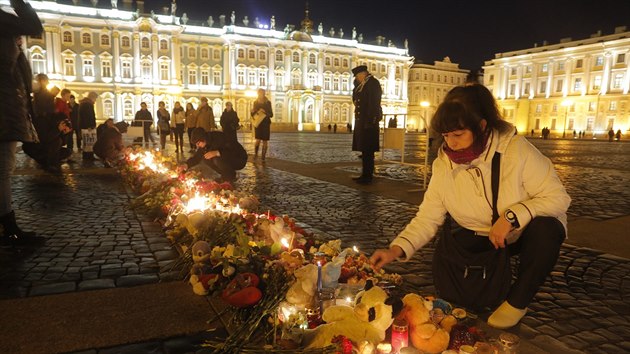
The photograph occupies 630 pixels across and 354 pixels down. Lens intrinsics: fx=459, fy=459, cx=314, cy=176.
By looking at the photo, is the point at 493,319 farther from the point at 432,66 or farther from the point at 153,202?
the point at 432,66

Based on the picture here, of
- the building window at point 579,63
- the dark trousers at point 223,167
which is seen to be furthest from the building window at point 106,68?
the building window at point 579,63

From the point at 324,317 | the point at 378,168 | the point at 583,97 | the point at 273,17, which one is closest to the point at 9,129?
the point at 324,317

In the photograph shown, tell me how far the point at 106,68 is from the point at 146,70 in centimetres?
480

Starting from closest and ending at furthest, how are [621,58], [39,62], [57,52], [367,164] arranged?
[367,164]
[39,62]
[57,52]
[621,58]

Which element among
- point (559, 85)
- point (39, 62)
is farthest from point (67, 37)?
point (559, 85)

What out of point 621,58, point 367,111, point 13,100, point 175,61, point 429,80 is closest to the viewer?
point 13,100

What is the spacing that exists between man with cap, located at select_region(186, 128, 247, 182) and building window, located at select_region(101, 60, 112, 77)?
57533 millimetres

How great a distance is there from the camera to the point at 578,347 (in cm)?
253

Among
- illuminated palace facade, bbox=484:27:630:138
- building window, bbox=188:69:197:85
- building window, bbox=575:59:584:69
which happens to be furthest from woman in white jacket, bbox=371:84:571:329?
building window, bbox=575:59:584:69

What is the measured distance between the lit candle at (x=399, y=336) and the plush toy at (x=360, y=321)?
5 cm

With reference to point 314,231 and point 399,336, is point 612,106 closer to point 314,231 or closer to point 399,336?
point 314,231

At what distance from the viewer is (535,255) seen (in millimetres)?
2537

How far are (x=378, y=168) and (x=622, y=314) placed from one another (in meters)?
8.83

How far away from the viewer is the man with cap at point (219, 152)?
25.8 ft
